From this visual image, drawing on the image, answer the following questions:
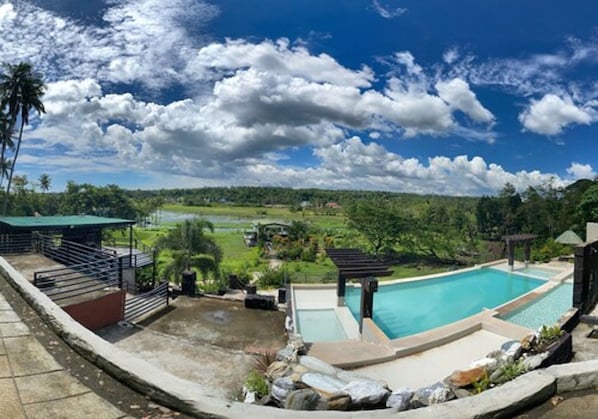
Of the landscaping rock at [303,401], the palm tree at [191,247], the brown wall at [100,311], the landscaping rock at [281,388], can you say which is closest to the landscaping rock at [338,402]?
the landscaping rock at [303,401]

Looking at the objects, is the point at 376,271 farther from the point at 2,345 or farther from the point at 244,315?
the point at 2,345

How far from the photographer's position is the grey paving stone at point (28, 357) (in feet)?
10.2

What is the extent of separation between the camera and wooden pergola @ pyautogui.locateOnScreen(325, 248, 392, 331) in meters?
11.4

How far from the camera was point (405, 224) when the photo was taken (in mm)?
30141

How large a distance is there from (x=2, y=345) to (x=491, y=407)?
4.43 m

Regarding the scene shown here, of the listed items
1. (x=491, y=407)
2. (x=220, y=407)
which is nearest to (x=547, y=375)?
(x=491, y=407)

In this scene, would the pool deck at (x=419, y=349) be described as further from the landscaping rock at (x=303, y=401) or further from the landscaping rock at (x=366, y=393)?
the landscaping rock at (x=303, y=401)

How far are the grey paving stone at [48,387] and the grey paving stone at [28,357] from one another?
0.13 metres

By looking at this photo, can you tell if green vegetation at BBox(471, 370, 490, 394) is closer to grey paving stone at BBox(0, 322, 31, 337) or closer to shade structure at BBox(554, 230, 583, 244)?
grey paving stone at BBox(0, 322, 31, 337)

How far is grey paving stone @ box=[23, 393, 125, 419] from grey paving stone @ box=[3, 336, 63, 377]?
0.63 metres

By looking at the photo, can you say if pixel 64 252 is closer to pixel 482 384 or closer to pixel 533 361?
pixel 482 384

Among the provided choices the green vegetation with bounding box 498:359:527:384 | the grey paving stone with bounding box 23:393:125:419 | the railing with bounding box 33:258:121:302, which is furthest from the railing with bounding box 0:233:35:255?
the green vegetation with bounding box 498:359:527:384

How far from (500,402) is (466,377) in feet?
6.84

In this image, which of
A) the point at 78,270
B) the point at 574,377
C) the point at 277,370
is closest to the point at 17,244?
the point at 78,270
